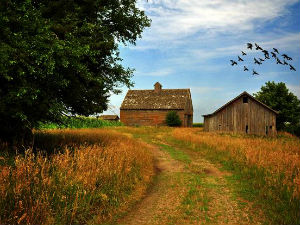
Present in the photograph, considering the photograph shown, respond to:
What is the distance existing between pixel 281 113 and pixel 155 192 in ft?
163

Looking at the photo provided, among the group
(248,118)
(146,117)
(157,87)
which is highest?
(157,87)

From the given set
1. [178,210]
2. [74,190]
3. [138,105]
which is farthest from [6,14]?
[138,105]

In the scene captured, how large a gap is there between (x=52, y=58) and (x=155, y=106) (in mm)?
43341

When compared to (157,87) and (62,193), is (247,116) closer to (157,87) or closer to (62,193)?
(157,87)

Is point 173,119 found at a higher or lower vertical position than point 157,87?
lower

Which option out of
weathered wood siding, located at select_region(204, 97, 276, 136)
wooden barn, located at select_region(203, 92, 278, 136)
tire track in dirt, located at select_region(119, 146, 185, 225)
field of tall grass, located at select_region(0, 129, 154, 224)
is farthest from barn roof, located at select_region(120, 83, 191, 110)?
field of tall grass, located at select_region(0, 129, 154, 224)

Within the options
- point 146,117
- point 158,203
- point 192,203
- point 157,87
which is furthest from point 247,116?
point 158,203

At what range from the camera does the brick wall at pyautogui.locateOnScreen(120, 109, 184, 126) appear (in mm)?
50562

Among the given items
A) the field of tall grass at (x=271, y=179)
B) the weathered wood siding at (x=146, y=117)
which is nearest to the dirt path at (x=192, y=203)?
the field of tall grass at (x=271, y=179)

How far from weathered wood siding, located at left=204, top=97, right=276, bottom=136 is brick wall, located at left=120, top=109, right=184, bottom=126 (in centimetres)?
1620

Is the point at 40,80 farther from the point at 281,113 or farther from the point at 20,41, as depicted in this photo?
the point at 281,113

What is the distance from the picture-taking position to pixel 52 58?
8.42 m

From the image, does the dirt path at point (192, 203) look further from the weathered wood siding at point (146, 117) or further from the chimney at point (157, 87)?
the chimney at point (157, 87)

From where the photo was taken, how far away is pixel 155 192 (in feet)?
27.3
